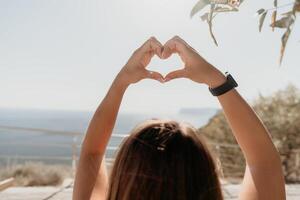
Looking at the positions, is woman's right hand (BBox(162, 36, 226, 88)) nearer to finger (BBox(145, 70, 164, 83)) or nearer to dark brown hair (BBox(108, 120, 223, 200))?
finger (BBox(145, 70, 164, 83))

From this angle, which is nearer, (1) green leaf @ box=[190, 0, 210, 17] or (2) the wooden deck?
(1) green leaf @ box=[190, 0, 210, 17]

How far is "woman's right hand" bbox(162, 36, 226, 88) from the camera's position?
1073 millimetres

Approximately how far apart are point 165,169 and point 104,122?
12.4 inches

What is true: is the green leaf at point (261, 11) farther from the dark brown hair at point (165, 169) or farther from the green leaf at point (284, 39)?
the dark brown hair at point (165, 169)

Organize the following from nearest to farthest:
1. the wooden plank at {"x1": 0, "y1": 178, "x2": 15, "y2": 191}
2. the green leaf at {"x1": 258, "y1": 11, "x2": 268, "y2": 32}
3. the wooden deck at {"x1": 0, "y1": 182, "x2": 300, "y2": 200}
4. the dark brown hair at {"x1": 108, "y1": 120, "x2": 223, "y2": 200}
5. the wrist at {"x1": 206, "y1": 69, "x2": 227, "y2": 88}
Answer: the dark brown hair at {"x1": 108, "y1": 120, "x2": 223, "y2": 200}
the green leaf at {"x1": 258, "y1": 11, "x2": 268, "y2": 32}
the wrist at {"x1": 206, "y1": 69, "x2": 227, "y2": 88}
the wooden deck at {"x1": 0, "y1": 182, "x2": 300, "y2": 200}
the wooden plank at {"x1": 0, "y1": 178, "x2": 15, "y2": 191}

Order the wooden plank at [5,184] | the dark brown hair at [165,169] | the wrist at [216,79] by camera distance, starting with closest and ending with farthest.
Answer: the dark brown hair at [165,169]
the wrist at [216,79]
the wooden plank at [5,184]

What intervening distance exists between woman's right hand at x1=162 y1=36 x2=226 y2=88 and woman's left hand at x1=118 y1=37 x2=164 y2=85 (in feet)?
0.15

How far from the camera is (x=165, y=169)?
862mm

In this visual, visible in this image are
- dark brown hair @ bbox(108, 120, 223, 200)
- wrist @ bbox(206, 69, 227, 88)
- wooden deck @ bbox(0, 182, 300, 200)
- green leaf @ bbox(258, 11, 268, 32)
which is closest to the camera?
dark brown hair @ bbox(108, 120, 223, 200)

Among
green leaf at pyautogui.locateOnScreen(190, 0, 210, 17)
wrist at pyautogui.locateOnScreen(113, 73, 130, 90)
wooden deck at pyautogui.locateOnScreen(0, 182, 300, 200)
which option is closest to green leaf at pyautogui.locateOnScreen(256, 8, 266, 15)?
green leaf at pyautogui.locateOnScreen(190, 0, 210, 17)

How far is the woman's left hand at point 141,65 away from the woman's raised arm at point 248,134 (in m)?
0.03

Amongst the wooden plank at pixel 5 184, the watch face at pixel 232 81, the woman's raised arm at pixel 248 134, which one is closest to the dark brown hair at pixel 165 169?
the woman's raised arm at pixel 248 134

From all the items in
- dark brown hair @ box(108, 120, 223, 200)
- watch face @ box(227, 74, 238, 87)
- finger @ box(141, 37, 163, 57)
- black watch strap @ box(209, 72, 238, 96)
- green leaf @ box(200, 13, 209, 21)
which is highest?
green leaf @ box(200, 13, 209, 21)

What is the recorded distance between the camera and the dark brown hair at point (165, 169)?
0.86m
